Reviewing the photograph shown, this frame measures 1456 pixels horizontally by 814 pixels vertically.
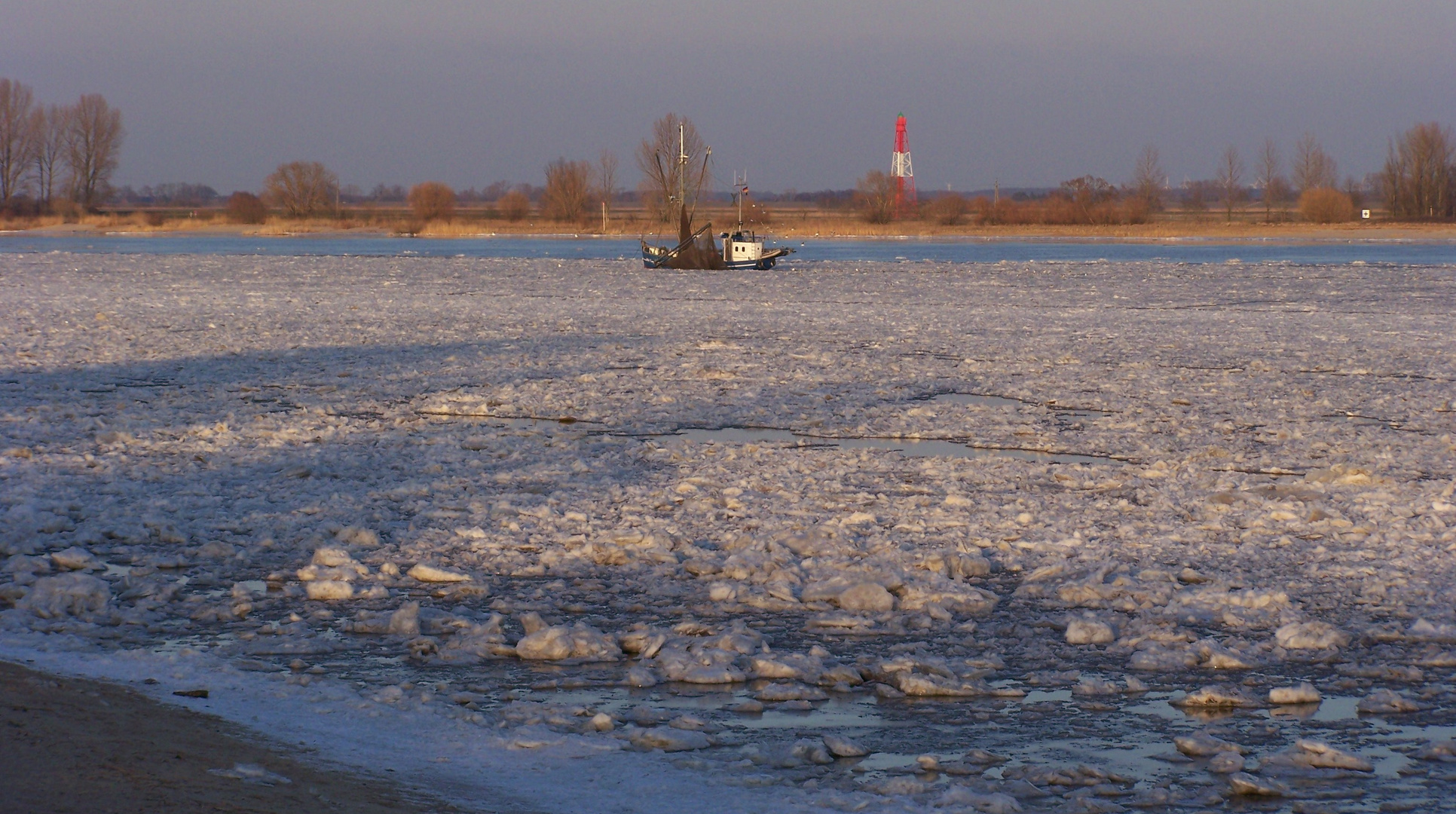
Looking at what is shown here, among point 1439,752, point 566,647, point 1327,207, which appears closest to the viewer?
point 1439,752

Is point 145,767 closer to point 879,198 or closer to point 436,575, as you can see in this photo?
point 436,575

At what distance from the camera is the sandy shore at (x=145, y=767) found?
3.73m

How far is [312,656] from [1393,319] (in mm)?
19811

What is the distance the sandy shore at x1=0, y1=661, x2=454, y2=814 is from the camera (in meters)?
3.73

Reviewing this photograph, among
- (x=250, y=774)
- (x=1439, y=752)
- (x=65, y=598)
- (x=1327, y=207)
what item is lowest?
(x=1439, y=752)

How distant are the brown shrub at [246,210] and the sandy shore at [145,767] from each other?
119791 millimetres

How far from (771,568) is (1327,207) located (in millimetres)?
100342

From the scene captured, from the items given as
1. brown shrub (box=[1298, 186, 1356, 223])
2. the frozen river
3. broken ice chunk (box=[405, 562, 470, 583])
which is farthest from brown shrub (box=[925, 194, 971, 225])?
broken ice chunk (box=[405, 562, 470, 583])

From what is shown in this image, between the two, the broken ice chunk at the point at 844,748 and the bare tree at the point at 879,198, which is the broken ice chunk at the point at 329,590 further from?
the bare tree at the point at 879,198

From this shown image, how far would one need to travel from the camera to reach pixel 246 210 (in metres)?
119

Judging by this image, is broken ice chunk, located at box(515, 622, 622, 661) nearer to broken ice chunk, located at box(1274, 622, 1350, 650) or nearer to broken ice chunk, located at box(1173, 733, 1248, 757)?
broken ice chunk, located at box(1173, 733, 1248, 757)

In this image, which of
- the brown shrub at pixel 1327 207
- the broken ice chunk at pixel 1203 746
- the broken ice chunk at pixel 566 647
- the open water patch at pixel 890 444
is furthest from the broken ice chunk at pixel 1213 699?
the brown shrub at pixel 1327 207

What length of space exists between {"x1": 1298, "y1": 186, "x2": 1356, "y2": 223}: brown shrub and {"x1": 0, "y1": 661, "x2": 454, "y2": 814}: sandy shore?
333 feet

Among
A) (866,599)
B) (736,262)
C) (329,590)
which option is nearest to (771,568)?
(866,599)
